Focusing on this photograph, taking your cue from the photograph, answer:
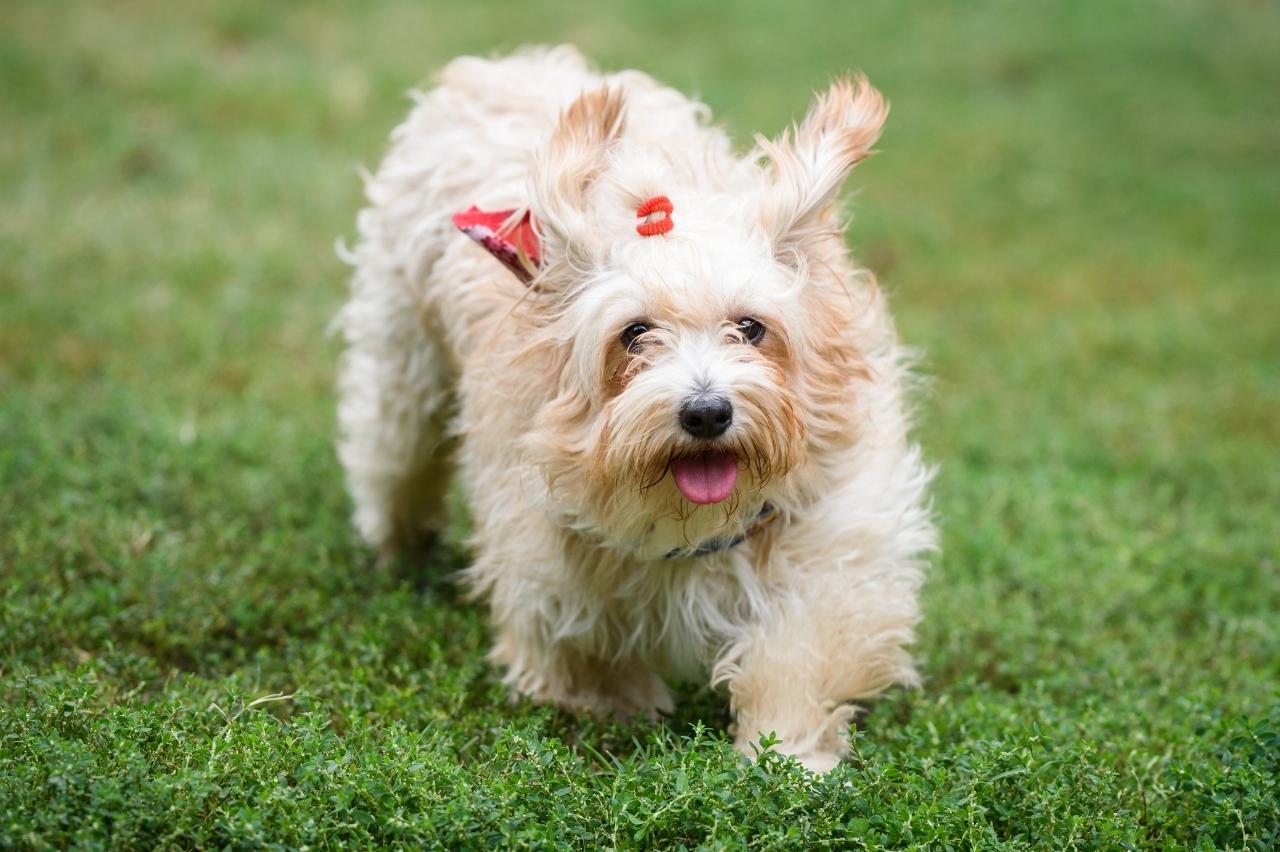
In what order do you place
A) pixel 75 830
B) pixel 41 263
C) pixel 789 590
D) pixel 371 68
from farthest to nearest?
1. pixel 371 68
2. pixel 41 263
3. pixel 789 590
4. pixel 75 830

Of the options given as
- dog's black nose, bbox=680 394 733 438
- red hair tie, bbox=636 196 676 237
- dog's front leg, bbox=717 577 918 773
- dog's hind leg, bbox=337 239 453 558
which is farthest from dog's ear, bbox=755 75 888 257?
dog's hind leg, bbox=337 239 453 558

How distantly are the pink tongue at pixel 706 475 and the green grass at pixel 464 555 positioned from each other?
564 millimetres

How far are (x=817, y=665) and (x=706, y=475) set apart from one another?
24.1 inches

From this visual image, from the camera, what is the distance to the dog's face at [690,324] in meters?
3.26

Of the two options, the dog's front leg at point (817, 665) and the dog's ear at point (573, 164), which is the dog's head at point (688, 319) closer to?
the dog's ear at point (573, 164)

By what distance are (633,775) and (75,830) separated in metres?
1.20

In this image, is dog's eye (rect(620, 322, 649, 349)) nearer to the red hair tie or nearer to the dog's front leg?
the red hair tie

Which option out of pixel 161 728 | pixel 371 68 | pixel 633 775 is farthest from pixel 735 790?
pixel 371 68

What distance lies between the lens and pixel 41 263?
734 cm

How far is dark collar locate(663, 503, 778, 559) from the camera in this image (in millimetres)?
3588

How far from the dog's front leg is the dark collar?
214mm

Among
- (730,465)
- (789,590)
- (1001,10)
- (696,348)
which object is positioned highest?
(1001,10)

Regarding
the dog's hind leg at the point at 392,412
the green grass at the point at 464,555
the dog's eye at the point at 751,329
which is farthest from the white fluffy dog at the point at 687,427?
the dog's hind leg at the point at 392,412

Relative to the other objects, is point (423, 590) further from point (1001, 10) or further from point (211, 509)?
point (1001, 10)
